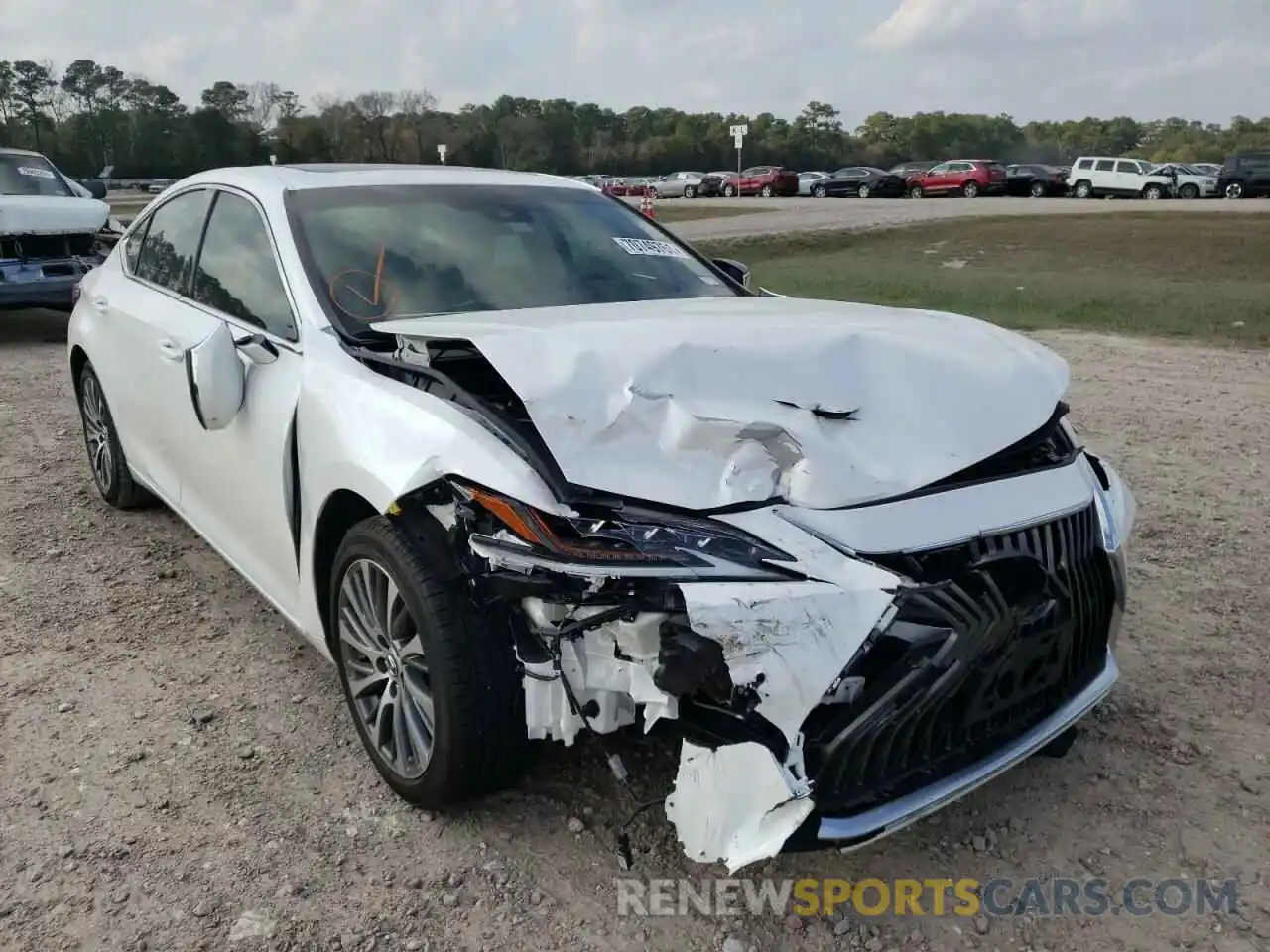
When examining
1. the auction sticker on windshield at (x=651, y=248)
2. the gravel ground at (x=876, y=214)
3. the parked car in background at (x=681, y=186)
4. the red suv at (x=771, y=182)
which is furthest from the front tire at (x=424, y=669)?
the parked car in background at (x=681, y=186)

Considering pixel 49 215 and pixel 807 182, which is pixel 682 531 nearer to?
pixel 49 215

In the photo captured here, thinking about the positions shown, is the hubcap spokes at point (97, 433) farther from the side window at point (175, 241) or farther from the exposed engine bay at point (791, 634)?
the exposed engine bay at point (791, 634)

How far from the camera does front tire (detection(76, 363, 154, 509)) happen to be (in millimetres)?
4871

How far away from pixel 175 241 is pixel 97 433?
1.31m

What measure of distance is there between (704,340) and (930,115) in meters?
115

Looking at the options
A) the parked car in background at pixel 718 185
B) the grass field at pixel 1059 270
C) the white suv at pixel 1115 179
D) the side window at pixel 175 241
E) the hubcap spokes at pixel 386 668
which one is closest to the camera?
the hubcap spokes at pixel 386 668

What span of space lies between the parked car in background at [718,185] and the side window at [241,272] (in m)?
46.3

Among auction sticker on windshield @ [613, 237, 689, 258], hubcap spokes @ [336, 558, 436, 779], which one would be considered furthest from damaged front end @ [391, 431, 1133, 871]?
auction sticker on windshield @ [613, 237, 689, 258]

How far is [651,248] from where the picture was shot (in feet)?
13.4

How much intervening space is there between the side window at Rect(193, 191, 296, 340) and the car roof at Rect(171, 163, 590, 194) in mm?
105

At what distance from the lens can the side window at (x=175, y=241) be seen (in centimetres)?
411

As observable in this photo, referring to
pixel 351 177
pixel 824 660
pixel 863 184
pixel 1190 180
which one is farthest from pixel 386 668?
pixel 863 184

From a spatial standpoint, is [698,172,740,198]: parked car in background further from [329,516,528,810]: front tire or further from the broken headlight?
the broken headlight

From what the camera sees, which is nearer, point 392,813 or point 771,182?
point 392,813
